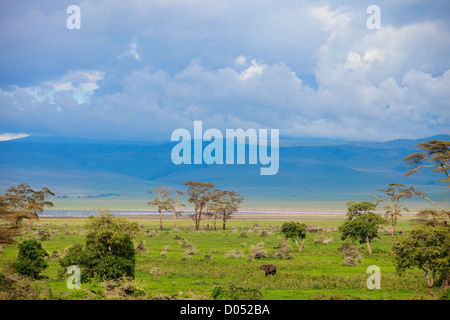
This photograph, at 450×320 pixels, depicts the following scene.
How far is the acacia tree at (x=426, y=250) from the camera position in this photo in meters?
20.8

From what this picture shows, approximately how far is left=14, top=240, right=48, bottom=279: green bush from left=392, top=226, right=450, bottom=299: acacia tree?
816 inches

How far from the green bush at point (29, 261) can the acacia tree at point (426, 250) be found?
20.7m

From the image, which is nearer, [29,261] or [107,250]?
[107,250]

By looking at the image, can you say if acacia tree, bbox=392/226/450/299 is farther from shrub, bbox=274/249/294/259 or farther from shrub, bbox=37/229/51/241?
shrub, bbox=37/229/51/241

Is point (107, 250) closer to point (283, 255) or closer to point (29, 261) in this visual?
point (29, 261)

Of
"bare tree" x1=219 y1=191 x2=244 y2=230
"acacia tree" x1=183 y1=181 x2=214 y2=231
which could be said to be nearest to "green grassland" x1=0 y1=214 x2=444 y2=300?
"acacia tree" x1=183 y1=181 x2=214 y2=231

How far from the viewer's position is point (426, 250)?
2088cm

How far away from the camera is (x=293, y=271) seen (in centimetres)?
3045

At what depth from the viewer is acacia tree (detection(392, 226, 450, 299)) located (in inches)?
820

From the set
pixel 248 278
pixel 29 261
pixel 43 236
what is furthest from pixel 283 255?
pixel 43 236

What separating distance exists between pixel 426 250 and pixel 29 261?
887 inches

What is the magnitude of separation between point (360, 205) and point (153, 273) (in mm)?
23908

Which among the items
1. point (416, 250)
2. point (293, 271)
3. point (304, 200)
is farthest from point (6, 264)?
point (304, 200)

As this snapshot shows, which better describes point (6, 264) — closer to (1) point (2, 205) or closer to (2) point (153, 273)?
(1) point (2, 205)
